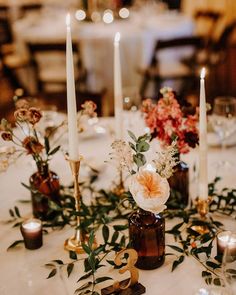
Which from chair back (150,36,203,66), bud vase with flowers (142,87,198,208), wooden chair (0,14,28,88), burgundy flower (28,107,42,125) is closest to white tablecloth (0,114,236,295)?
bud vase with flowers (142,87,198,208)

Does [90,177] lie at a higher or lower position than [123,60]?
lower

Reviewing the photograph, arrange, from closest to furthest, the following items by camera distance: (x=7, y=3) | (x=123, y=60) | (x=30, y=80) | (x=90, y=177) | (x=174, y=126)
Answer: (x=174, y=126)
(x=90, y=177)
(x=123, y=60)
(x=30, y=80)
(x=7, y=3)

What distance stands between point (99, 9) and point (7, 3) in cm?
246

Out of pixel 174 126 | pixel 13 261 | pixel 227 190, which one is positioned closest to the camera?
pixel 13 261

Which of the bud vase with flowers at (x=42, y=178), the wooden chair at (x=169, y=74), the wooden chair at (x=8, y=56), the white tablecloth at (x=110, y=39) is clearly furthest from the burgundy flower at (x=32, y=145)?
the wooden chair at (x=8, y=56)

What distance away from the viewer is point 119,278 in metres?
1.13

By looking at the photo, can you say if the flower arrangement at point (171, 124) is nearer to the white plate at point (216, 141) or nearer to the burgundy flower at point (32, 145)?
the burgundy flower at point (32, 145)

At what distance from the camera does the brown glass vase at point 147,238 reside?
1139 mm

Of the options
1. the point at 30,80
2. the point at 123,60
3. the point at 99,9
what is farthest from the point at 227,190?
the point at 99,9

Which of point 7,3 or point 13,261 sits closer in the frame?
point 13,261

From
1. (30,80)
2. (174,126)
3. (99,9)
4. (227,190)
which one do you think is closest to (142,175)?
(174,126)

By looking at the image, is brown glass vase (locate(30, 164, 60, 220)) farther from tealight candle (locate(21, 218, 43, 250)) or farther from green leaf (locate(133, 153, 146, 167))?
green leaf (locate(133, 153, 146, 167))

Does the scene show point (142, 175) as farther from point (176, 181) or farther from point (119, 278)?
point (176, 181)

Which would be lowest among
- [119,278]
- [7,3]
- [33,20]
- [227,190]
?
[119,278]
